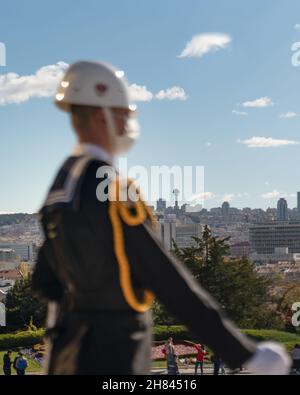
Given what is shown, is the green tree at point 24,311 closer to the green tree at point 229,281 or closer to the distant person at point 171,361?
the green tree at point 229,281

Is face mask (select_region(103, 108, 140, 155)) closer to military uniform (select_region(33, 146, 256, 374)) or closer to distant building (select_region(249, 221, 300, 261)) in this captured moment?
military uniform (select_region(33, 146, 256, 374))

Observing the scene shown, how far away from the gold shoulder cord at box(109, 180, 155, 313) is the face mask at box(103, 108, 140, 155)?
0.22m

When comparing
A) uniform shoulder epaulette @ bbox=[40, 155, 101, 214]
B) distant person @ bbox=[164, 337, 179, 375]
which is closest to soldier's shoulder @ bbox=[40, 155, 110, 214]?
uniform shoulder epaulette @ bbox=[40, 155, 101, 214]

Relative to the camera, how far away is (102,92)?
7.41 ft

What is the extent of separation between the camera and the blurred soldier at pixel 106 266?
203 cm

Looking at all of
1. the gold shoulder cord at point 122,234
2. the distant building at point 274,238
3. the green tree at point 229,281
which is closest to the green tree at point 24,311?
the green tree at point 229,281

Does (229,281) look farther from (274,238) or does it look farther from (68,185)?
(274,238)

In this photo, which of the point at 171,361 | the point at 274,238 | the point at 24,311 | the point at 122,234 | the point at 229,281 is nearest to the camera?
the point at 122,234

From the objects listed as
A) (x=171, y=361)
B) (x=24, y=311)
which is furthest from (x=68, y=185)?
(x=24, y=311)

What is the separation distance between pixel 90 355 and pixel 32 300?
30143 millimetres

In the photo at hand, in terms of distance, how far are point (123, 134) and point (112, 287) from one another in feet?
1.68
